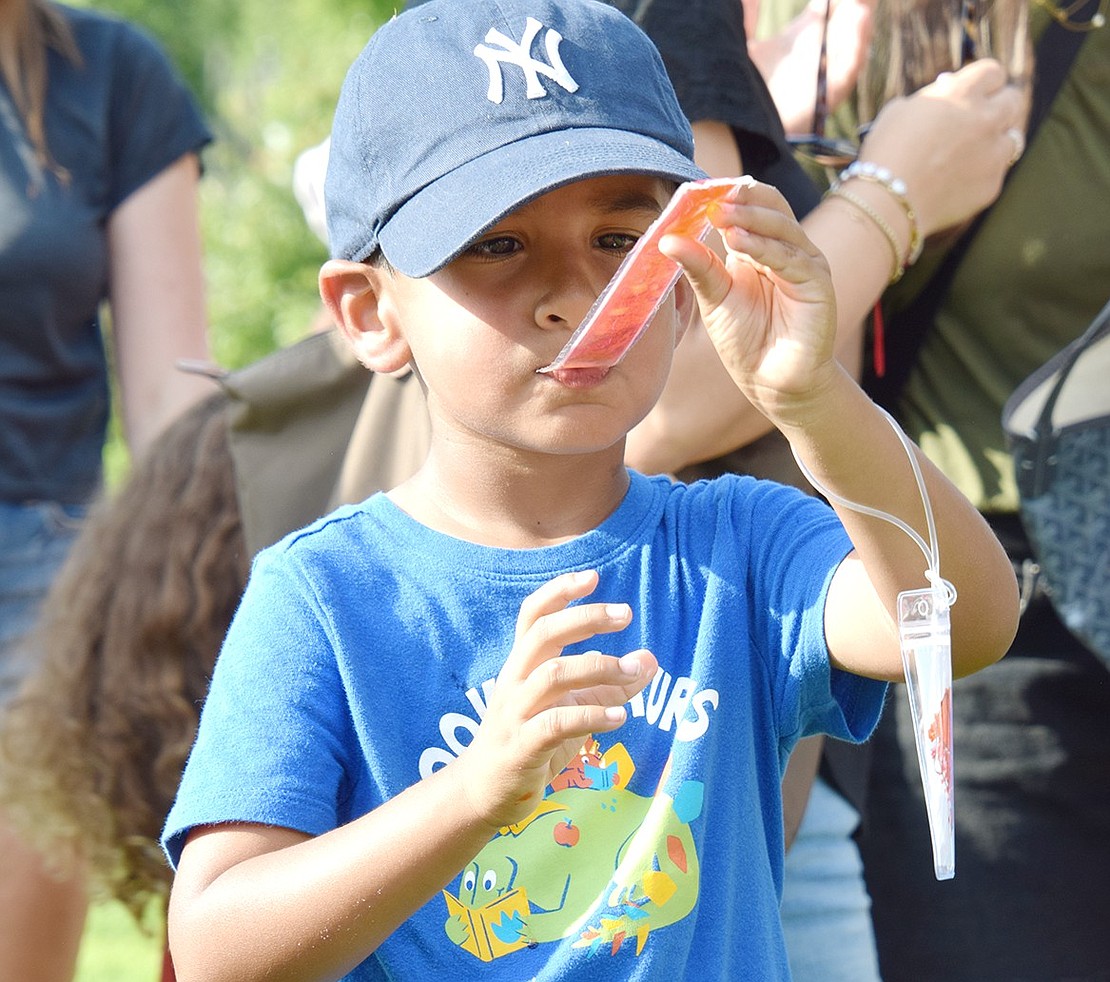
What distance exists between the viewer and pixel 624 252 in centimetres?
169

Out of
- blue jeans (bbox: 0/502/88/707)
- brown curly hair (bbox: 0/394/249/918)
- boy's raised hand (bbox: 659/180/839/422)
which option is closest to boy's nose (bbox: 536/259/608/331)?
boy's raised hand (bbox: 659/180/839/422)

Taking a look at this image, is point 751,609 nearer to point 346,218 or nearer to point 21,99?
point 346,218

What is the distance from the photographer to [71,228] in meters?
3.26

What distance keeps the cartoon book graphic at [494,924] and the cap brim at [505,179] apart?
60 centimetres

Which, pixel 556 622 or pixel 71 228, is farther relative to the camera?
pixel 71 228

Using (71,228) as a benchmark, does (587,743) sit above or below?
above

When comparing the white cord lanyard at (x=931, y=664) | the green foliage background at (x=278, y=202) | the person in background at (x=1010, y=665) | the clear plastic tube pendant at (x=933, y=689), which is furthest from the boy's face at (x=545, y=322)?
the green foliage background at (x=278, y=202)

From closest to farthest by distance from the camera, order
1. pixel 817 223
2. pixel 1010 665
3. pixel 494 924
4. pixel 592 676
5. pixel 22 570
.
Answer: pixel 592 676 → pixel 494 924 → pixel 817 223 → pixel 1010 665 → pixel 22 570

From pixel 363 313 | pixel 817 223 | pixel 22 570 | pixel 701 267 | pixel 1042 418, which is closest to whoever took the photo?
pixel 701 267

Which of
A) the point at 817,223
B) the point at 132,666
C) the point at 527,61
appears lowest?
the point at 132,666

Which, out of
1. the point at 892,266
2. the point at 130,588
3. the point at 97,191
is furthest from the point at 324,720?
the point at 97,191

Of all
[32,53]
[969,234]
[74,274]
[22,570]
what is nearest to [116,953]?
[22,570]

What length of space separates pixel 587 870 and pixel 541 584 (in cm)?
28

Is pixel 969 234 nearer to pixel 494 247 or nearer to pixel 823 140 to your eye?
pixel 823 140
